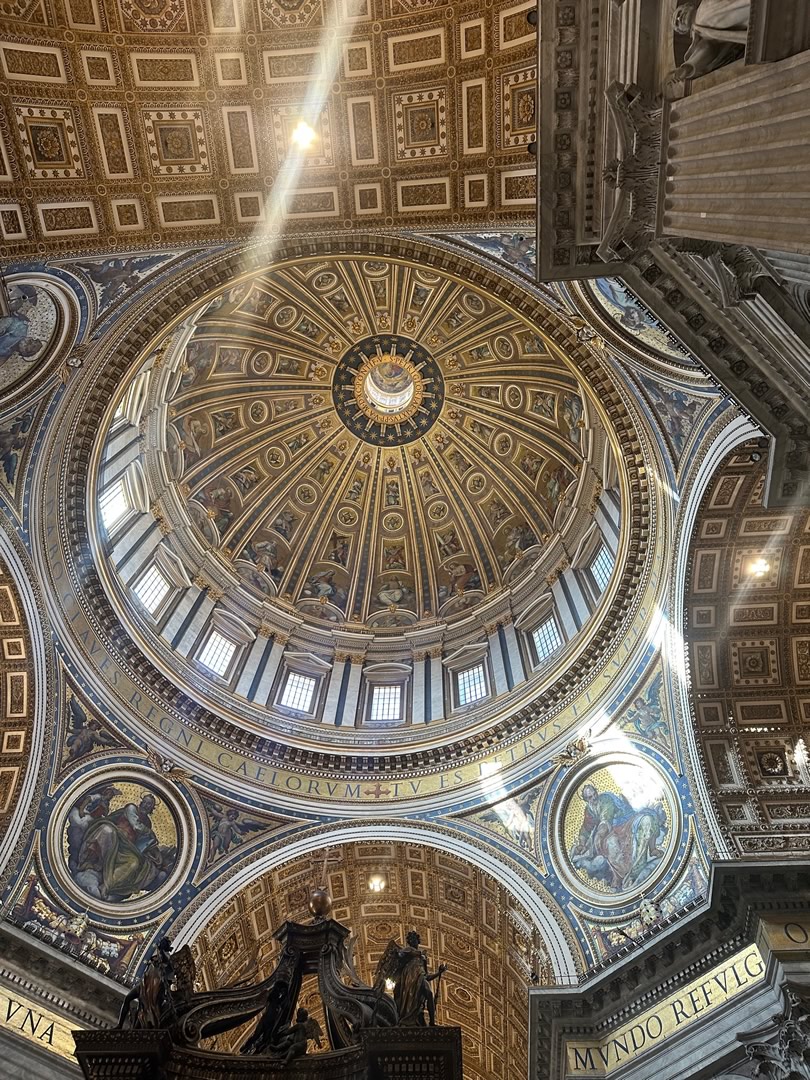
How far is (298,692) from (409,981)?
15.5 m

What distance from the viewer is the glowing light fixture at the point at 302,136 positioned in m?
14.7

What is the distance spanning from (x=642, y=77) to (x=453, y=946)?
19735 mm

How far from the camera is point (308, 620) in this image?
28172 mm

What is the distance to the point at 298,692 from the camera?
82.2ft

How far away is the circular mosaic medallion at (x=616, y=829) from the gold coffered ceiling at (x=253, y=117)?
11949mm

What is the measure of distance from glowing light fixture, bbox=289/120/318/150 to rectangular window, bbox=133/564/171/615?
12.8 metres

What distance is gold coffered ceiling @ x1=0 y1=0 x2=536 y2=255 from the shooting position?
525 inches

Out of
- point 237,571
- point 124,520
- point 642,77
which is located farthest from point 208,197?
point 237,571

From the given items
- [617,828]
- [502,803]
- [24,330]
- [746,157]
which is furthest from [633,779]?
[24,330]

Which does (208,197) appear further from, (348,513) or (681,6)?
(348,513)

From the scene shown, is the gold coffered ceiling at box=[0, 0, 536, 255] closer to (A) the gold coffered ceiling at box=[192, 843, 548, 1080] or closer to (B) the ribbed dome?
(B) the ribbed dome

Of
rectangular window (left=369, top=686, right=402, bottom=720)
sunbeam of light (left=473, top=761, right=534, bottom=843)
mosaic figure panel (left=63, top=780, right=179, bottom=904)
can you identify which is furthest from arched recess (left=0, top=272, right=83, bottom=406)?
rectangular window (left=369, top=686, right=402, bottom=720)

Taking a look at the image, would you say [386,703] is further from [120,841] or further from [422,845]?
[120,841]

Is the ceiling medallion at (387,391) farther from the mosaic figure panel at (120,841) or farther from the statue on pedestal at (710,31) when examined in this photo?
the statue on pedestal at (710,31)
